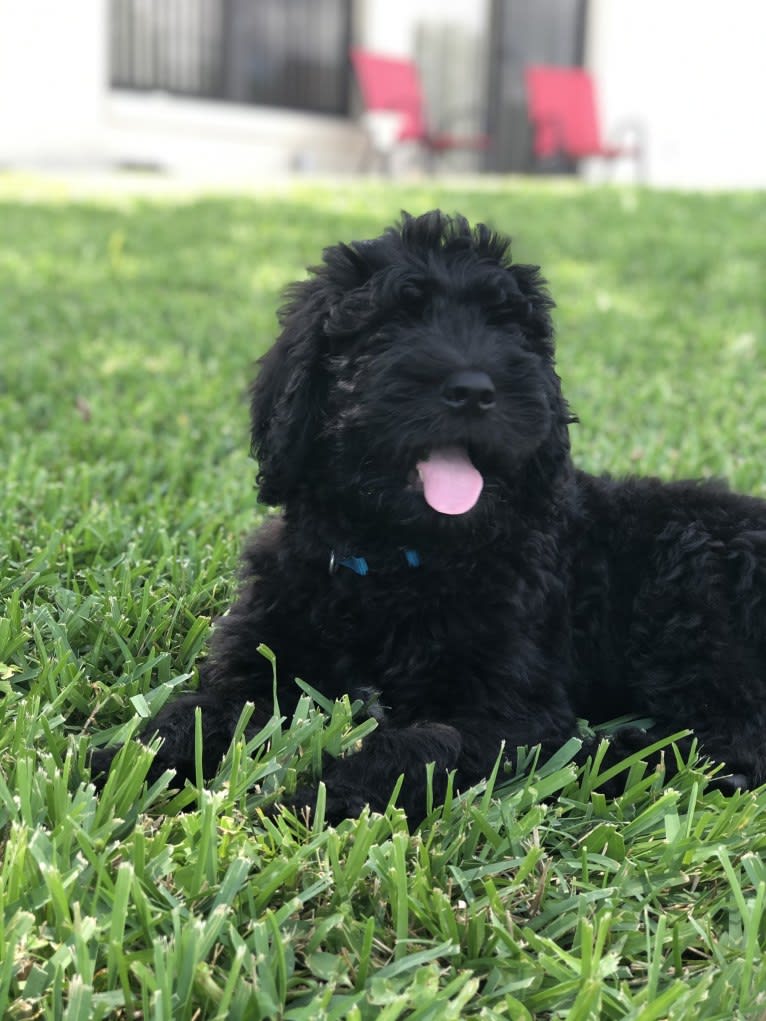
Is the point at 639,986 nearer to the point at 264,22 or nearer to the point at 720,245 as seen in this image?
the point at 720,245

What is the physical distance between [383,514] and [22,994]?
4.46 ft

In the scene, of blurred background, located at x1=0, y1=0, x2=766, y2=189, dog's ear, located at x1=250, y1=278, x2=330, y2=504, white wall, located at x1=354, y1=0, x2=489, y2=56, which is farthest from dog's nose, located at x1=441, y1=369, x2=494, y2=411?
white wall, located at x1=354, y1=0, x2=489, y2=56

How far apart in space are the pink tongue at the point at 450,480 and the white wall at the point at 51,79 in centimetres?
1858

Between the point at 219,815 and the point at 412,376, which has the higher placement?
the point at 412,376

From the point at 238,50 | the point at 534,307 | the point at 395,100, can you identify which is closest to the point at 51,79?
the point at 238,50

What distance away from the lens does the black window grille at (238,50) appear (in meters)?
21.2

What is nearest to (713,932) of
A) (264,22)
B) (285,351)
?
(285,351)

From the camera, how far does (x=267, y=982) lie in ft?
6.17

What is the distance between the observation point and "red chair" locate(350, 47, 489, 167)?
21.6m

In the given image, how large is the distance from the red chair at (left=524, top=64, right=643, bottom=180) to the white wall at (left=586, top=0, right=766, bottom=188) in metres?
1.44

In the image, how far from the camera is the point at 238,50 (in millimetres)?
22062

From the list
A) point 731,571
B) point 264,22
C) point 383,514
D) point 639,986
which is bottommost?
point 639,986

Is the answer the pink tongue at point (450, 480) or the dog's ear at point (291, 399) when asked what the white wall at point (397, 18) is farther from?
the pink tongue at point (450, 480)

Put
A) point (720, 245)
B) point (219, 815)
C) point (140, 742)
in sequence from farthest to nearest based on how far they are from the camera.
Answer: point (720, 245), point (140, 742), point (219, 815)
